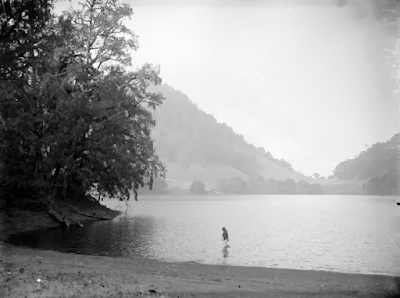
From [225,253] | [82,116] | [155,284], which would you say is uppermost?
[82,116]

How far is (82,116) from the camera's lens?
3294cm

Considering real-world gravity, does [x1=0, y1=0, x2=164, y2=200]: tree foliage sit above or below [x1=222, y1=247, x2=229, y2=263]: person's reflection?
above

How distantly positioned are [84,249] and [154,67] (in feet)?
76.8

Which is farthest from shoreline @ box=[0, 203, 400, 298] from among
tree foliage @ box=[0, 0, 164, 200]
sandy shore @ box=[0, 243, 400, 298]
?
tree foliage @ box=[0, 0, 164, 200]

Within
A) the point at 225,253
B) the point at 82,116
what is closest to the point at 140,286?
the point at 225,253

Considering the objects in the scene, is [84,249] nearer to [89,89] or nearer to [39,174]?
[39,174]

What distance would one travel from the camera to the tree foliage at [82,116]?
93.4 ft

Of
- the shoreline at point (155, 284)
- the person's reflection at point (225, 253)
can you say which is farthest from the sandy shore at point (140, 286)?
the person's reflection at point (225, 253)

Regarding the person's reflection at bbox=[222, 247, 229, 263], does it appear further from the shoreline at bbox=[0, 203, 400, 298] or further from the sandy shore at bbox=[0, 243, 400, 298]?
the sandy shore at bbox=[0, 243, 400, 298]

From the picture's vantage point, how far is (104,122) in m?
35.8

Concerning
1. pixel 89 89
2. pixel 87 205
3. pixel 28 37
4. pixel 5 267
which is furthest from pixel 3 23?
pixel 87 205

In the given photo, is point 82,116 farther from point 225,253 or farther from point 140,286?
point 140,286

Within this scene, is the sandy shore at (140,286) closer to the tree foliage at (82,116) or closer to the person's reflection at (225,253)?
the person's reflection at (225,253)

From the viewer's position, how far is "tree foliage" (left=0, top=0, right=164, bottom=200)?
2847 cm
